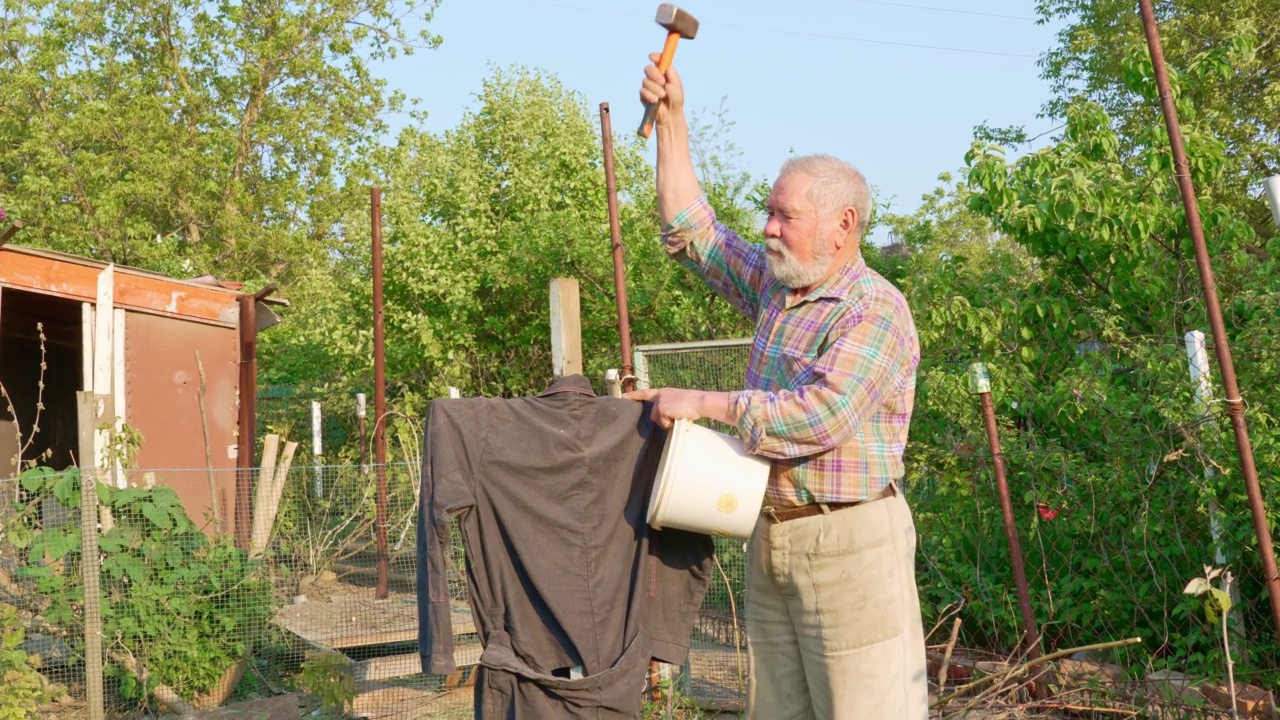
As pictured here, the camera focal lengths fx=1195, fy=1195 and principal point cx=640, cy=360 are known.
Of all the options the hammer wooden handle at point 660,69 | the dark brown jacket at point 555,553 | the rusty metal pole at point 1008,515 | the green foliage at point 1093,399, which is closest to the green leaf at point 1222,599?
the green foliage at point 1093,399

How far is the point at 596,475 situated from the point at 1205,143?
4.10m

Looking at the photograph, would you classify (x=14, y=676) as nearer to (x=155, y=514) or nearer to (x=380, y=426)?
(x=155, y=514)

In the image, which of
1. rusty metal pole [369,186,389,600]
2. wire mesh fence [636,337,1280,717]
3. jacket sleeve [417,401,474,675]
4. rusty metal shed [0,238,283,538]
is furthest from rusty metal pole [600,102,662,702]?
rusty metal shed [0,238,283,538]

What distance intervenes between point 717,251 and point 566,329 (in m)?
1.01

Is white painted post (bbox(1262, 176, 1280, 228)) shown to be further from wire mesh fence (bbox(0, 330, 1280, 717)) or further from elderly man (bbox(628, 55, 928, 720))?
elderly man (bbox(628, 55, 928, 720))

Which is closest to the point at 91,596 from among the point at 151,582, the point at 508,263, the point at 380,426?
the point at 151,582

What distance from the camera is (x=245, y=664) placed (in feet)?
19.9

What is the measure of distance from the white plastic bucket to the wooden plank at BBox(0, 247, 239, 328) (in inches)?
288

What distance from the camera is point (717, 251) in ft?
10.3

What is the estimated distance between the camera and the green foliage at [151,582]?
564cm

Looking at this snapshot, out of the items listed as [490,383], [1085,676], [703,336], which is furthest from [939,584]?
[490,383]

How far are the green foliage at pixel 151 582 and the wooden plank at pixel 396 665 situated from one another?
1.94ft

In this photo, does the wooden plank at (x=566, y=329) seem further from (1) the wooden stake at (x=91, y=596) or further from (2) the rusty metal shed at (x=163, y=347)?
(2) the rusty metal shed at (x=163, y=347)

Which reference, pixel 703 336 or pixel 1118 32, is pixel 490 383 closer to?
pixel 703 336
